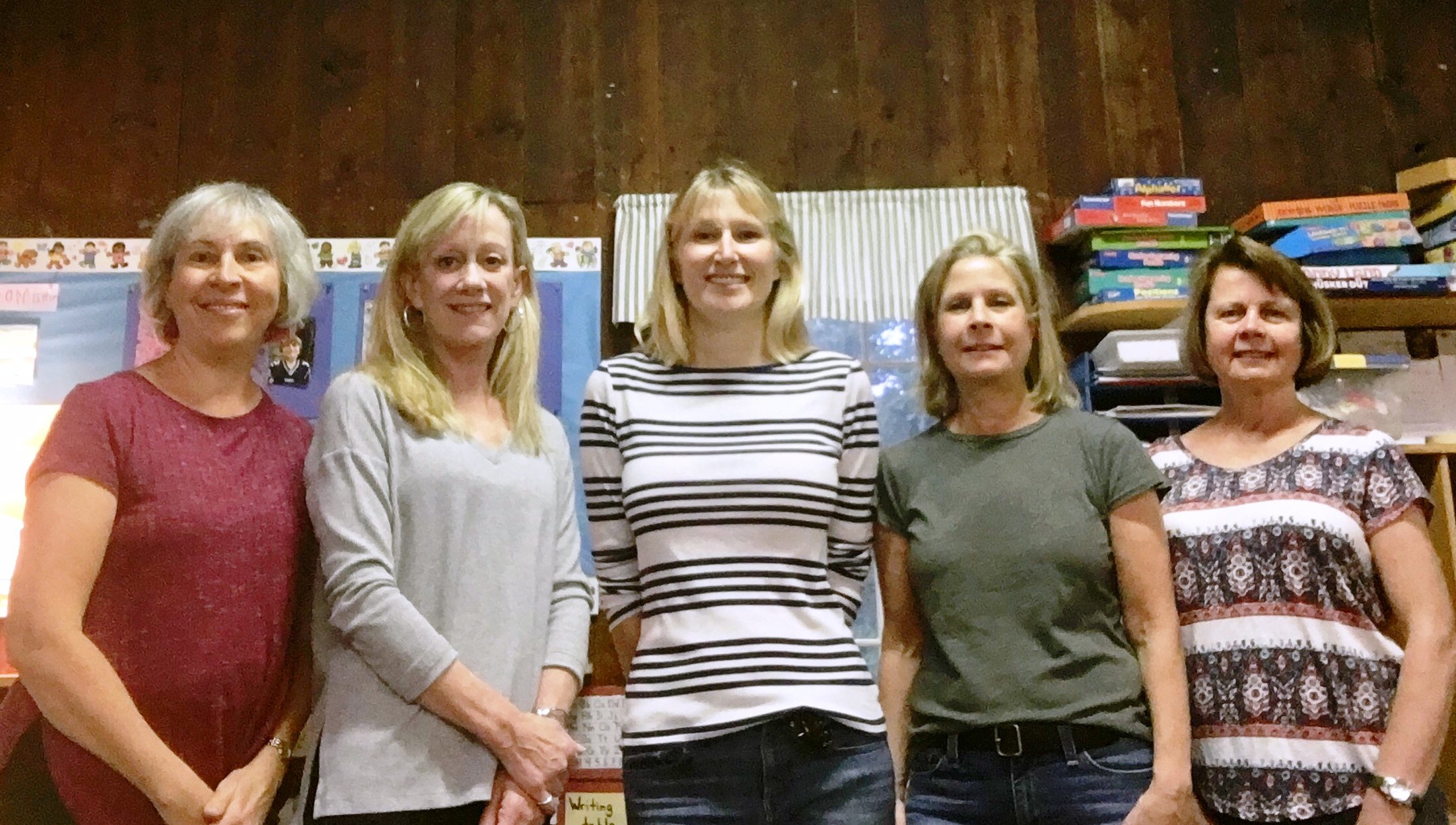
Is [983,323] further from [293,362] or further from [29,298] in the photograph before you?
[29,298]

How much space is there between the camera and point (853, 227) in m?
2.66

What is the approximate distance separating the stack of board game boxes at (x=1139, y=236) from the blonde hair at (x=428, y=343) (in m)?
1.62

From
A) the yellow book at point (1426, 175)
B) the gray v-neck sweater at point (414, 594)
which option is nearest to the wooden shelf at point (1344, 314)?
the yellow book at point (1426, 175)

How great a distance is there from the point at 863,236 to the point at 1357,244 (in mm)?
1211

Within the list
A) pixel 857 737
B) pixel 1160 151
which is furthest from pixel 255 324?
pixel 1160 151

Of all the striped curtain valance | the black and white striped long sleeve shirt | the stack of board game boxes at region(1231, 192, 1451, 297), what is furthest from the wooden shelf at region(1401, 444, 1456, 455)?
the black and white striped long sleeve shirt

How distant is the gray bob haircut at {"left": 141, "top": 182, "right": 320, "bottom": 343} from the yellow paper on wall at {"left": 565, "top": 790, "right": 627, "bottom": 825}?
4.27ft

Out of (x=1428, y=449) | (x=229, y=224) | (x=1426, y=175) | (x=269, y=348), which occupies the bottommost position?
(x=1428, y=449)

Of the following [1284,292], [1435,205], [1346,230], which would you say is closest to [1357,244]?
[1346,230]

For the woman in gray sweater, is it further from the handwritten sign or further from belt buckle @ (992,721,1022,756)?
the handwritten sign

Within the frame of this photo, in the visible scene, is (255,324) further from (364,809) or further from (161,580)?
(364,809)

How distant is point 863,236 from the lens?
2654 mm

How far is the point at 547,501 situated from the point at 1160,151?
2.27 m

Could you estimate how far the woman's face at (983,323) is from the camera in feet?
4.50
